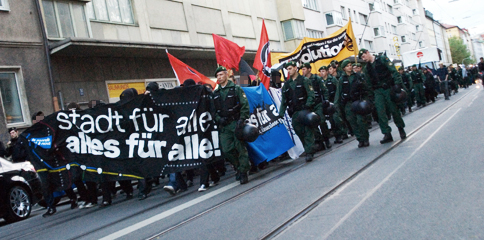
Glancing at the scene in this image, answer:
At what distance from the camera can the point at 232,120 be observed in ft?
27.8

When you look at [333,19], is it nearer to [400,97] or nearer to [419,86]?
[419,86]

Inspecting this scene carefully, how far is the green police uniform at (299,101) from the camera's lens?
9789 millimetres

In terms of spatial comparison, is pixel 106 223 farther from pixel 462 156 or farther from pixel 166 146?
pixel 462 156

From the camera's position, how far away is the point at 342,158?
9.07 metres

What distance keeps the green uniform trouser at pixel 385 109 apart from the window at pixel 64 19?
1180 cm

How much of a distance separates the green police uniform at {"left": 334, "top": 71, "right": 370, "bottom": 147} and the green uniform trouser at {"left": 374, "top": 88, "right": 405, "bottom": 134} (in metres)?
0.34

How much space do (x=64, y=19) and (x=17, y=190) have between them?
31.6 feet

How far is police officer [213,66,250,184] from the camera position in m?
8.35

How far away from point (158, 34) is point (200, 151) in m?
14.7

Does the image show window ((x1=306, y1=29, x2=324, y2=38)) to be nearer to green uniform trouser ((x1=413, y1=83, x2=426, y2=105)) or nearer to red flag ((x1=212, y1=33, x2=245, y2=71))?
green uniform trouser ((x1=413, y1=83, x2=426, y2=105))

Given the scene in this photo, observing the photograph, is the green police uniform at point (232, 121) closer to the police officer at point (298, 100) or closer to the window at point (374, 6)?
the police officer at point (298, 100)

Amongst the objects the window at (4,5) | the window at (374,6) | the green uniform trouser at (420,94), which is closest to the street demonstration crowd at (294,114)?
the window at (4,5)

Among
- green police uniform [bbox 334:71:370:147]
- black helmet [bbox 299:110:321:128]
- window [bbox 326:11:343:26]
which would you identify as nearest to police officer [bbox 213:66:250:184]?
black helmet [bbox 299:110:321:128]

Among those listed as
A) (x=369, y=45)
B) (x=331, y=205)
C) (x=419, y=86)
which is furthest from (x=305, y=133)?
(x=369, y=45)
